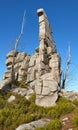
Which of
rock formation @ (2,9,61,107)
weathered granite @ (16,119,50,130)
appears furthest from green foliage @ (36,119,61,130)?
rock formation @ (2,9,61,107)

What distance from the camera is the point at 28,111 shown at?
23.1 m

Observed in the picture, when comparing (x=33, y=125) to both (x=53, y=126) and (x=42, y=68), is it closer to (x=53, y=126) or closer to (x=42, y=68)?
(x=53, y=126)

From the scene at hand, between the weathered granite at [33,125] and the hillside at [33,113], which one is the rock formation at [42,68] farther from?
the weathered granite at [33,125]

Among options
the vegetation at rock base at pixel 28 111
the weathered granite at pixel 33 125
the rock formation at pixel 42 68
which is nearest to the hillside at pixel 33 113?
the vegetation at rock base at pixel 28 111

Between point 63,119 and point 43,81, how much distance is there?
7674 mm

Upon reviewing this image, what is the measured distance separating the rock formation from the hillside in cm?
115

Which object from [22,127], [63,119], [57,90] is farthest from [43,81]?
[22,127]

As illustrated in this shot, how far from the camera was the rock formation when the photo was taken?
25922 mm

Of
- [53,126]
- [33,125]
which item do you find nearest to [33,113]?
[33,125]

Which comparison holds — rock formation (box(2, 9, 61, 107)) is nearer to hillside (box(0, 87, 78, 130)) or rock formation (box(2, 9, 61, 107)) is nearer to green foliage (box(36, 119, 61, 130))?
hillside (box(0, 87, 78, 130))

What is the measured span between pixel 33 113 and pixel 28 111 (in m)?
0.84

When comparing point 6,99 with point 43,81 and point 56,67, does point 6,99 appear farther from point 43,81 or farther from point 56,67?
point 56,67

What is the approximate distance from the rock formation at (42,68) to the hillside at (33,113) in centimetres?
115

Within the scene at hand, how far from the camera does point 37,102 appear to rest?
25.2m
